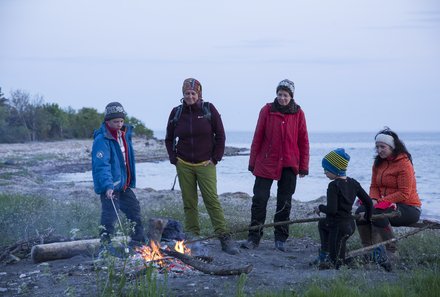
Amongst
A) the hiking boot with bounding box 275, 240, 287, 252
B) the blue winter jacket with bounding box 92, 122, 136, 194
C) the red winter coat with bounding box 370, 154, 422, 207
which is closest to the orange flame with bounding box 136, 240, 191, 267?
the blue winter jacket with bounding box 92, 122, 136, 194

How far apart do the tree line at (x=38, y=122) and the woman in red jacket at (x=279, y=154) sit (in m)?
47.6

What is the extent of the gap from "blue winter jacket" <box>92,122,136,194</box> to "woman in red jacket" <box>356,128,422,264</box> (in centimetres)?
277

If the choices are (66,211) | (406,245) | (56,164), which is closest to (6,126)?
(56,164)

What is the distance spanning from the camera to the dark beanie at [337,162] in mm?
6402

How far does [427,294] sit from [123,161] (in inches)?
142

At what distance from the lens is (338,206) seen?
A: 21.1 ft

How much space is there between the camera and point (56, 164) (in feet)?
118

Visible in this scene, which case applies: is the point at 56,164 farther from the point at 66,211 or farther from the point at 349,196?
the point at 349,196

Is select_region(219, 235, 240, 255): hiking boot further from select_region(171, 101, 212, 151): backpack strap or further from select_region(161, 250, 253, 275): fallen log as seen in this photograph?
select_region(171, 101, 212, 151): backpack strap

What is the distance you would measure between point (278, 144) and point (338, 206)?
1460 millimetres

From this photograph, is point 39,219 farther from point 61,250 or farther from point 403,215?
point 403,215

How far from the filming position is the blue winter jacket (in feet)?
→ 21.8

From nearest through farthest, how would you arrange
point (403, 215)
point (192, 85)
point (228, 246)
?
point (403, 215) < point (228, 246) < point (192, 85)

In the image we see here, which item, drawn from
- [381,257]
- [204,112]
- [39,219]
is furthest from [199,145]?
[39,219]
